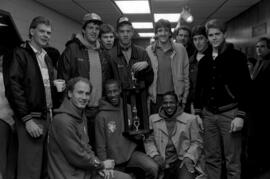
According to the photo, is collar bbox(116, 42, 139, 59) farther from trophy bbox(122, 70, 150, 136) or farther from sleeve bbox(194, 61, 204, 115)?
sleeve bbox(194, 61, 204, 115)

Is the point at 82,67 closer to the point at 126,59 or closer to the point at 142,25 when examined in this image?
the point at 126,59

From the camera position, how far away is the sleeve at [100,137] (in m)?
2.84

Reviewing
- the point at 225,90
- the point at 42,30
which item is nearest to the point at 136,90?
the point at 225,90

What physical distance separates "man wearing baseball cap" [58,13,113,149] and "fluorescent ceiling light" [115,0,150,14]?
4.03m

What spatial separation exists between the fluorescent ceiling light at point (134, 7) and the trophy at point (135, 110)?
14.0ft

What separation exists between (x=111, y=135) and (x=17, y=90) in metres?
0.86

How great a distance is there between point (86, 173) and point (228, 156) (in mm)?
1215

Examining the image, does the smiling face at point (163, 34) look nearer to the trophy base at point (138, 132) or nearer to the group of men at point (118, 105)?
the group of men at point (118, 105)

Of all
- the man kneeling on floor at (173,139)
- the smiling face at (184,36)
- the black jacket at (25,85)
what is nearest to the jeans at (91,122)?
the black jacket at (25,85)

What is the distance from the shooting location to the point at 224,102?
2.92 m

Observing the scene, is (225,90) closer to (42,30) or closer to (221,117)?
(221,117)

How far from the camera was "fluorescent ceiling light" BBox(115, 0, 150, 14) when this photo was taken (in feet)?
23.0

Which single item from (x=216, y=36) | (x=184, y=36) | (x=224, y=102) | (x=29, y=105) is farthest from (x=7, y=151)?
(x=184, y=36)

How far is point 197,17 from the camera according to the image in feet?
28.9
